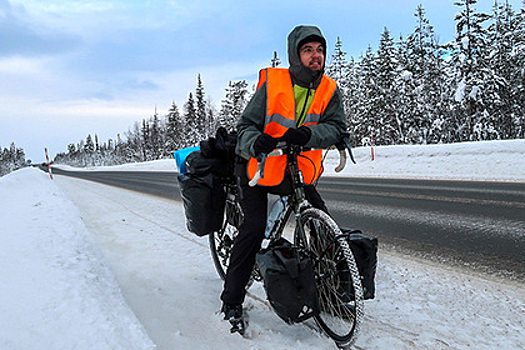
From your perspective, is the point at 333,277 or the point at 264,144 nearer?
the point at 264,144

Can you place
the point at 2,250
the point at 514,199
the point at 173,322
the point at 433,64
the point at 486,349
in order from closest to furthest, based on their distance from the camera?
the point at 486,349 < the point at 173,322 < the point at 2,250 < the point at 514,199 < the point at 433,64

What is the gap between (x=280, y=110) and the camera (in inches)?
89.7

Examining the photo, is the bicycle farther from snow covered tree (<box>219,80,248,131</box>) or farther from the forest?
snow covered tree (<box>219,80,248,131</box>)

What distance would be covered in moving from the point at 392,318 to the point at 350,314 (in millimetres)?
526

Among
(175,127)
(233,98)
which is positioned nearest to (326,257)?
(233,98)

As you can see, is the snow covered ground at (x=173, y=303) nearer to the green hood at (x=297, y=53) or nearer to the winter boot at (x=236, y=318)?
the winter boot at (x=236, y=318)

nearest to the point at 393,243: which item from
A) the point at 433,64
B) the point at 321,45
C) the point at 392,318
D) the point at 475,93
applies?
the point at 392,318

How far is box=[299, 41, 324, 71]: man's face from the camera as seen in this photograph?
2.24 metres

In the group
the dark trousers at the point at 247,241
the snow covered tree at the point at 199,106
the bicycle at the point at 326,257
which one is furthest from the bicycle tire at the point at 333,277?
the snow covered tree at the point at 199,106

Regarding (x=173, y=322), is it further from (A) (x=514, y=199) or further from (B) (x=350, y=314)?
(A) (x=514, y=199)

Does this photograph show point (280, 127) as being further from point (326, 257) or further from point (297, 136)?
point (326, 257)

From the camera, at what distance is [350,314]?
7.48ft

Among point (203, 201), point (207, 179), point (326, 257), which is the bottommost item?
point (326, 257)

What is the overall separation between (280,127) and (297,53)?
0.51 metres
